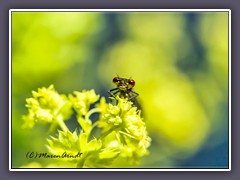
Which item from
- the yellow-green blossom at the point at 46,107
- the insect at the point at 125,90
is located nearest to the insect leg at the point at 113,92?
the insect at the point at 125,90

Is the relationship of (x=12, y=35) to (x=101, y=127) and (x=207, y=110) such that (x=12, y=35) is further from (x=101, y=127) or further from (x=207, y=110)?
(x=207, y=110)

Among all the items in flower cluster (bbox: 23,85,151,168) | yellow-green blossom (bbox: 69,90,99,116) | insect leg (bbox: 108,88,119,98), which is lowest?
flower cluster (bbox: 23,85,151,168)

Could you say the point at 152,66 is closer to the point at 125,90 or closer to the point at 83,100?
the point at 125,90

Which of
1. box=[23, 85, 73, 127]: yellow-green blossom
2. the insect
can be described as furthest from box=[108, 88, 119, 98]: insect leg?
box=[23, 85, 73, 127]: yellow-green blossom

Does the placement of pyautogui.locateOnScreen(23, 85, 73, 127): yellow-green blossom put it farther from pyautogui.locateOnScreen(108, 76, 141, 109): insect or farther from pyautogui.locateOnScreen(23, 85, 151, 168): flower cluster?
pyautogui.locateOnScreen(108, 76, 141, 109): insect

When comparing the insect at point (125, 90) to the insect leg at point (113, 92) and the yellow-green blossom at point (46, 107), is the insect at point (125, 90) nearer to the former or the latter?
the insect leg at point (113, 92)
